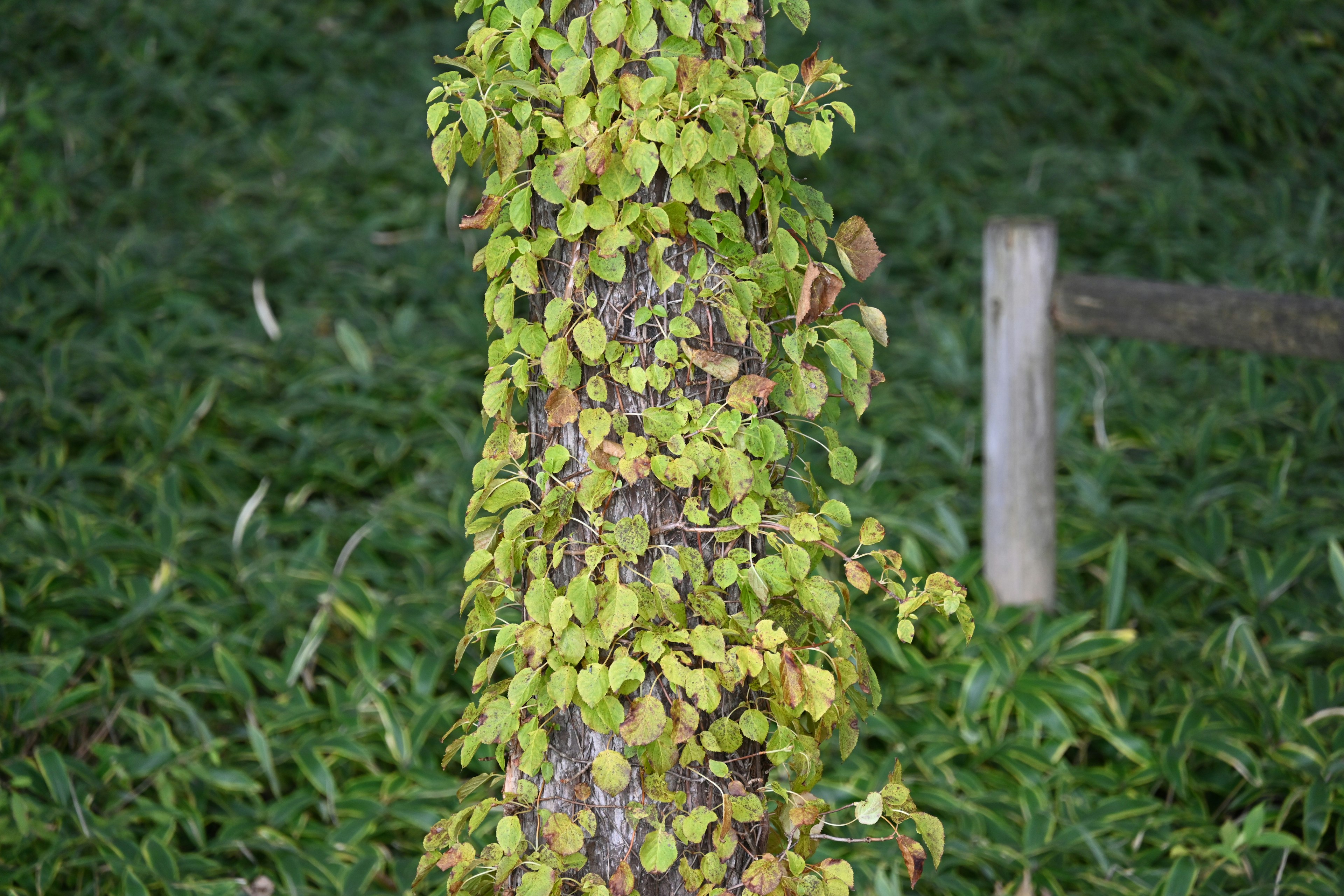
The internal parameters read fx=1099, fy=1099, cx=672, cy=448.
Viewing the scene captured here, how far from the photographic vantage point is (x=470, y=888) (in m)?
1.37

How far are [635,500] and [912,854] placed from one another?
1.81ft

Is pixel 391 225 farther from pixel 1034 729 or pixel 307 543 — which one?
pixel 1034 729

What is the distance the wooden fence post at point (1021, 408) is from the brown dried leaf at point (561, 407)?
1.73m

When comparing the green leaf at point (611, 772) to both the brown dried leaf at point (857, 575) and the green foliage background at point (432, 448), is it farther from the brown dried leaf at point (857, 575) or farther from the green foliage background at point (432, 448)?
the green foliage background at point (432, 448)

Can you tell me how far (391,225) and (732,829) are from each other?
3.59 metres

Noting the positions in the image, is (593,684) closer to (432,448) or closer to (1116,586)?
(1116,586)

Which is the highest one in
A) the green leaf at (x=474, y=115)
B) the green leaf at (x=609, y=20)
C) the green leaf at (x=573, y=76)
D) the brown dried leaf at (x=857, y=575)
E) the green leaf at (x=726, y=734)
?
the green leaf at (x=609, y=20)

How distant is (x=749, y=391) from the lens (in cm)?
123

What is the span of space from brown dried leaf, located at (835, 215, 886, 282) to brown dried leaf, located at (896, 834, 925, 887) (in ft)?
2.20

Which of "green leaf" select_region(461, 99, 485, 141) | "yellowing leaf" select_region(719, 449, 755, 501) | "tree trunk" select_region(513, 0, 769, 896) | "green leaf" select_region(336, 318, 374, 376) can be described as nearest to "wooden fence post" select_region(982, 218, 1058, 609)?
"tree trunk" select_region(513, 0, 769, 896)

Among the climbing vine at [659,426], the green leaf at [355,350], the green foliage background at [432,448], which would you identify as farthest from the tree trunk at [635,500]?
the green leaf at [355,350]

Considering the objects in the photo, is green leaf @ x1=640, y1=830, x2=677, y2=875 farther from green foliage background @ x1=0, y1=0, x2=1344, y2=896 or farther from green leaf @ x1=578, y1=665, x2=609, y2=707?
green foliage background @ x1=0, y1=0, x2=1344, y2=896

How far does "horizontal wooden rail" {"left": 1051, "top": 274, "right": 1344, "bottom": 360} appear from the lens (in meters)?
2.37

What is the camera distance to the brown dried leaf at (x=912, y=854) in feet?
4.30
